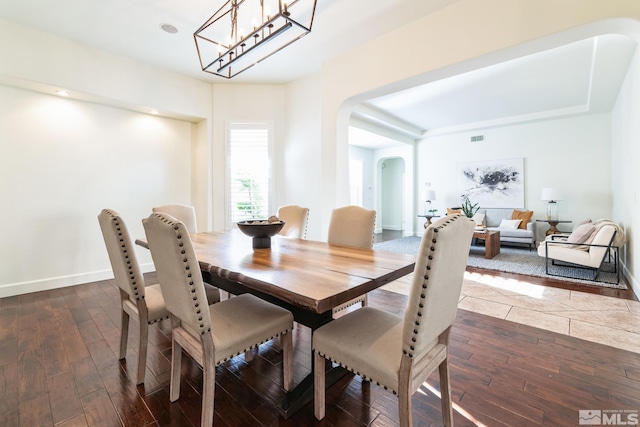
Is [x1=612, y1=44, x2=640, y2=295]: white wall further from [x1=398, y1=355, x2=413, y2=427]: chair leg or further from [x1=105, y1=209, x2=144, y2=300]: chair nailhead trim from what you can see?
[x1=105, y1=209, x2=144, y2=300]: chair nailhead trim

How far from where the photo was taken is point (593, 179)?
5824 millimetres

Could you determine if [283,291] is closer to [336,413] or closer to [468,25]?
[336,413]

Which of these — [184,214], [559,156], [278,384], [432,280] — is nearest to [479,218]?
[559,156]

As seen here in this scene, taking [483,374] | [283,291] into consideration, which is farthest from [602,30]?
[283,291]

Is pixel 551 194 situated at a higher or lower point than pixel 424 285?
higher

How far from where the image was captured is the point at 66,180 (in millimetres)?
3590

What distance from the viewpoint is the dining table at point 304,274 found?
1.14m

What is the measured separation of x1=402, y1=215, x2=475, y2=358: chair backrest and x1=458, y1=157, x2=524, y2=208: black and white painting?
6.96 metres

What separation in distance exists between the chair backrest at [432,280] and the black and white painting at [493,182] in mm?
6963

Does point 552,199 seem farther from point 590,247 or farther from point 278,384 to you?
point 278,384

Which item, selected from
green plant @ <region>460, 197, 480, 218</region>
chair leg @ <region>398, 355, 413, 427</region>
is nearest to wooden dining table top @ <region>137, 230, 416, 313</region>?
chair leg @ <region>398, 355, 413, 427</region>

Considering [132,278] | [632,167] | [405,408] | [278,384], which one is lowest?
[278,384]

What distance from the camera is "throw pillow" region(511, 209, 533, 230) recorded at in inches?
245

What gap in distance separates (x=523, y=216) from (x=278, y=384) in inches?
272
